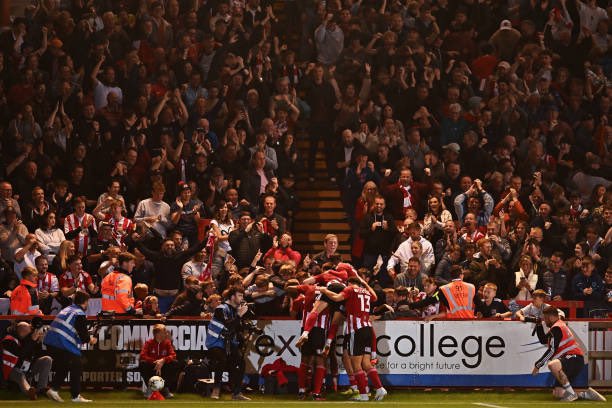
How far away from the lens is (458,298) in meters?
21.0

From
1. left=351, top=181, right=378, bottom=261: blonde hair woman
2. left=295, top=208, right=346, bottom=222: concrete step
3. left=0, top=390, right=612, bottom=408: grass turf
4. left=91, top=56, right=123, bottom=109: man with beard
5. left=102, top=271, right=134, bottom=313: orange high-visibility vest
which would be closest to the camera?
left=0, top=390, right=612, bottom=408: grass turf

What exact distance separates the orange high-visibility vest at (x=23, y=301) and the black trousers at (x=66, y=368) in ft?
5.34

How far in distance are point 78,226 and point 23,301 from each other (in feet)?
9.85

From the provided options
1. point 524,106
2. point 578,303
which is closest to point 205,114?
point 524,106

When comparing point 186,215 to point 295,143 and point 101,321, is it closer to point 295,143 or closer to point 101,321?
point 101,321

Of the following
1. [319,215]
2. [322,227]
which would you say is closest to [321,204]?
[319,215]

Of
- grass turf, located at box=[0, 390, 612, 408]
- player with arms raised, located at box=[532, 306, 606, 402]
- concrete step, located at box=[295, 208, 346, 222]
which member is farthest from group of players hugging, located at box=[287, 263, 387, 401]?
concrete step, located at box=[295, 208, 346, 222]

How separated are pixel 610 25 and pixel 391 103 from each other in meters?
5.98

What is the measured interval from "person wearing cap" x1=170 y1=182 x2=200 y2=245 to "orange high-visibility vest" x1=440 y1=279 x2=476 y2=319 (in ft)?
16.8

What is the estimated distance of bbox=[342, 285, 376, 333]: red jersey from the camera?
65.1ft

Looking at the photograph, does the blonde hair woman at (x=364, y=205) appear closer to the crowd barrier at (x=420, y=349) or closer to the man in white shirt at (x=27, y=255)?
the crowd barrier at (x=420, y=349)

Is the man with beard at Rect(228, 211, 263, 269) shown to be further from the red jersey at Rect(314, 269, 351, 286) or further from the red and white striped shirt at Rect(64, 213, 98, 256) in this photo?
the red jersey at Rect(314, 269, 351, 286)

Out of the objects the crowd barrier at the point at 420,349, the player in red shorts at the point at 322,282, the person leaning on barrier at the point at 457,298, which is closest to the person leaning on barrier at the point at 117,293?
the crowd barrier at the point at 420,349

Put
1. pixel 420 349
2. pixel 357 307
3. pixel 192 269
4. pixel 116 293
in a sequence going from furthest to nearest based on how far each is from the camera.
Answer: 1. pixel 192 269
2. pixel 116 293
3. pixel 420 349
4. pixel 357 307
